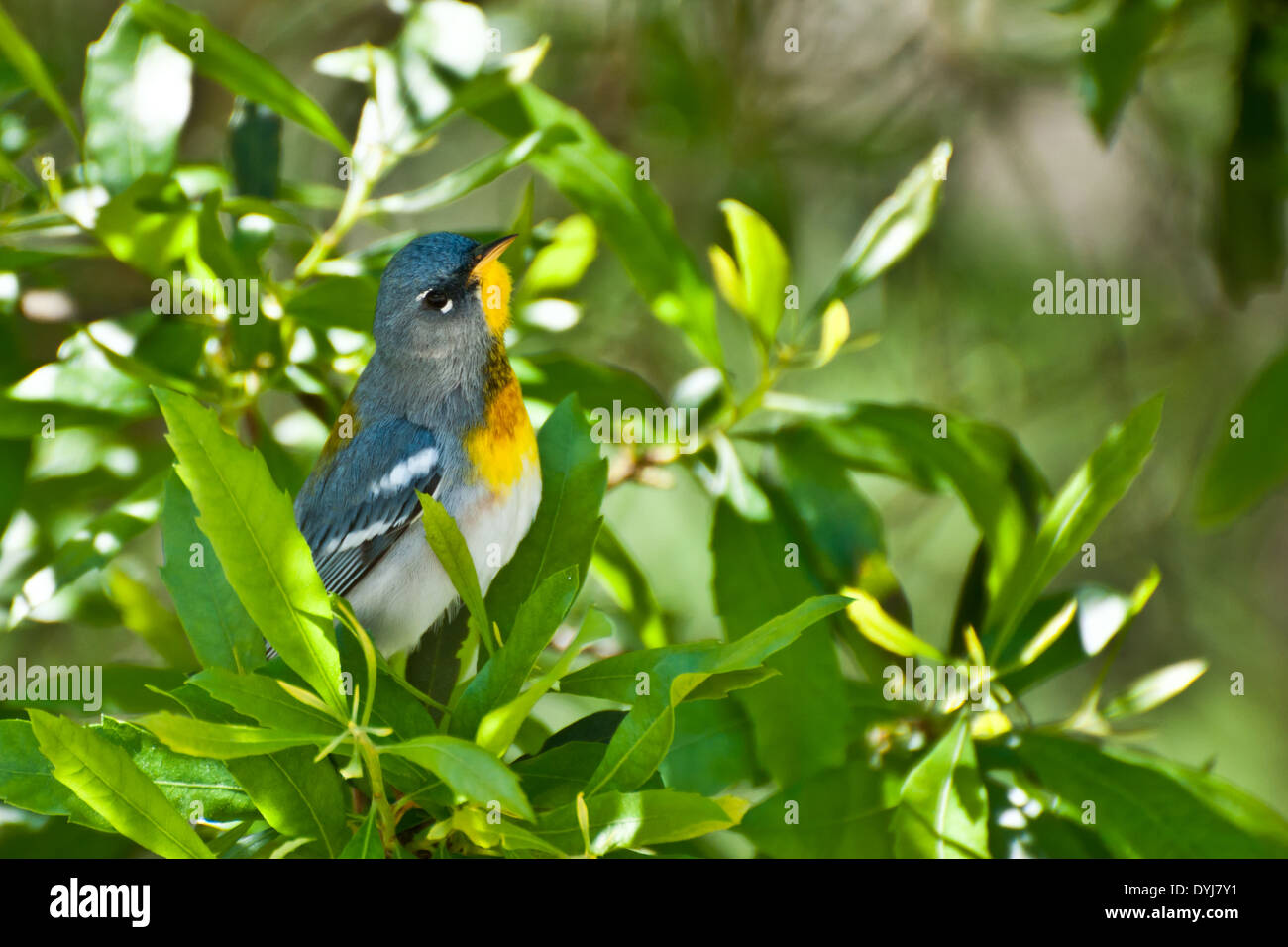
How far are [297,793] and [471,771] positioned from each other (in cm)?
34

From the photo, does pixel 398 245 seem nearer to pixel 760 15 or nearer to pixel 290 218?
pixel 290 218

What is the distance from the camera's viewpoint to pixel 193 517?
1278 millimetres

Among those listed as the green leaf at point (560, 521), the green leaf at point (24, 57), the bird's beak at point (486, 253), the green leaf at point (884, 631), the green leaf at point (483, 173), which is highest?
the green leaf at point (24, 57)

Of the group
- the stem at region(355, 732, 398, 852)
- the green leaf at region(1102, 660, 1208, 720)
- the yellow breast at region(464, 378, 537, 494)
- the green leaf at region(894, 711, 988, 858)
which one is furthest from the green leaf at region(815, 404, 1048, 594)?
the stem at region(355, 732, 398, 852)

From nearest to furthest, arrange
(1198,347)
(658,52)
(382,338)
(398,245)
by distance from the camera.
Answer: (382,338) → (398,245) → (658,52) → (1198,347)

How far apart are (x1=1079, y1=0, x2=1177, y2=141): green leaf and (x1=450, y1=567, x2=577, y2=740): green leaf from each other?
1.49 metres

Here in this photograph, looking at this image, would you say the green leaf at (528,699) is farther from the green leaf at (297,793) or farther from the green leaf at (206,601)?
the green leaf at (206,601)

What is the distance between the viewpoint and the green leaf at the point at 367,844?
3.59ft

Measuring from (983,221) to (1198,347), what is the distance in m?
0.76

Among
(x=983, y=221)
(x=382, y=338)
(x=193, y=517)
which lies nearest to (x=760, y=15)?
(x=983, y=221)

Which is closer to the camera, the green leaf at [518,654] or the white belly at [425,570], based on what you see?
the green leaf at [518,654]

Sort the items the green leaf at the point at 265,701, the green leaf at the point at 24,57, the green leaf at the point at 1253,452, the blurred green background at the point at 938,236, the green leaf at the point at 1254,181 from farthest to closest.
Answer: the blurred green background at the point at 938,236
the green leaf at the point at 1254,181
the green leaf at the point at 1253,452
the green leaf at the point at 24,57
the green leaf at the point at 265,701

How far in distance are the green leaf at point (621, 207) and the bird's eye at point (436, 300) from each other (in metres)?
0.27

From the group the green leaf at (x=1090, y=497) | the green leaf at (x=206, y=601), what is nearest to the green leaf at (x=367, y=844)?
the green leaf at (x=206, y=601)
